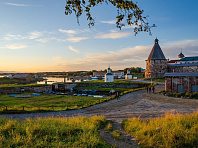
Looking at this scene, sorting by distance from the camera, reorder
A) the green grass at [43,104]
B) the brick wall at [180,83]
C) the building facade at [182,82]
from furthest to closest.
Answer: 1. the brick wall at [180,83]
2. the building facade at [182,82]
3. the green grass at [43,104]

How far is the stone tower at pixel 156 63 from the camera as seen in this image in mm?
60812

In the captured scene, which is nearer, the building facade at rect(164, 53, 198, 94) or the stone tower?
the building facade at rect(164, 53, 198, 94)

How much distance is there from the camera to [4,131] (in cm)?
856

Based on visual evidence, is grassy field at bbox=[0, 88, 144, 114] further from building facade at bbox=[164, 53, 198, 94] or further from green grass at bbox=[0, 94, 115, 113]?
building facade at bbox=[164, 53, 198, 94]

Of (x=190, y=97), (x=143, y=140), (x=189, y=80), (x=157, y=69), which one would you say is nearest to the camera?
(x=143, y=140)

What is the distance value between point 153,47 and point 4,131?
212ft

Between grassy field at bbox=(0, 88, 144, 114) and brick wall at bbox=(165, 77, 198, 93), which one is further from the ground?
brick wall at bbox=(165, 77, 198, 93)

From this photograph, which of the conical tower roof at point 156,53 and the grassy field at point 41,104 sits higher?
the conical tower roof at point 156,53

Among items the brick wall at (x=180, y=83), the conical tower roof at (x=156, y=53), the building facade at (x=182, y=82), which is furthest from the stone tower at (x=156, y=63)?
the brick wall at (x=180, y=83)

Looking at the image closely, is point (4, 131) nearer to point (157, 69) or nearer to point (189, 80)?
point (189, 80)

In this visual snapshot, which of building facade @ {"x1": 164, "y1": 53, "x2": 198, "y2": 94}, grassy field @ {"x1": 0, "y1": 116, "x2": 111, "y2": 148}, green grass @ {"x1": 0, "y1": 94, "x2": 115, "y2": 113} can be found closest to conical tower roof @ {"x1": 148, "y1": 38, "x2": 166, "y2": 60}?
building facade @ {"x1": 164, "y1": 53, "x2": 198, "y2": 94}

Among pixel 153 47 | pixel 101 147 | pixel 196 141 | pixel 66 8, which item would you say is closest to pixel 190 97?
pixel 196 141

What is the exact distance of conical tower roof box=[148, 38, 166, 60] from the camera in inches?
2406

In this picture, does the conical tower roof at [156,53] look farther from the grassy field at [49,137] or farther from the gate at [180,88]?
the grassy field at [49,137]
